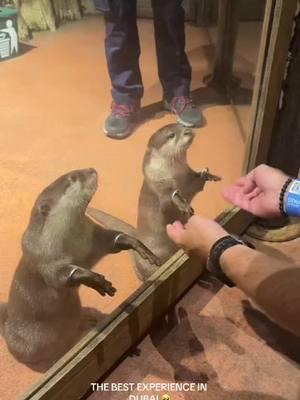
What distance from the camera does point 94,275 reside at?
108 centimetres

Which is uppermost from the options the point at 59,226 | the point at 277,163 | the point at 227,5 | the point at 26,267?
the point at 227,5

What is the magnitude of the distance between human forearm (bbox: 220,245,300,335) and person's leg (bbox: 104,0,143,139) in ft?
1.81

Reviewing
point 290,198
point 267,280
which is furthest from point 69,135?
point 267,280

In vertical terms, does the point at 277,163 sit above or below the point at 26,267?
below

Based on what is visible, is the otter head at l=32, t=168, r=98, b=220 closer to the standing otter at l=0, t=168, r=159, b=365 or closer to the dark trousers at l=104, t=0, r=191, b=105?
the standing otter at l=0, t=168, r=159, b=365

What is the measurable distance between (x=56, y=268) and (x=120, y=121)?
49 cm

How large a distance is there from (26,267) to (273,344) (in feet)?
2.47

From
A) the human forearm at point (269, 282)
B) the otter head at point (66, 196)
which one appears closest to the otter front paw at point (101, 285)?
the otter head at point (66, 196)

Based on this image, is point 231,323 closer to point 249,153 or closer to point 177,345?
point 177,345

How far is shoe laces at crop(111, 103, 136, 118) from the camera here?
1.34 metres

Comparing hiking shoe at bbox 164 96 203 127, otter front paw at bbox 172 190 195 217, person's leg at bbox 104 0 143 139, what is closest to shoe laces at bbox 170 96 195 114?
hiking shoe at bbox 164 96 203 127

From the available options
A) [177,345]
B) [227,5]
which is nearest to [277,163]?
[227,5]

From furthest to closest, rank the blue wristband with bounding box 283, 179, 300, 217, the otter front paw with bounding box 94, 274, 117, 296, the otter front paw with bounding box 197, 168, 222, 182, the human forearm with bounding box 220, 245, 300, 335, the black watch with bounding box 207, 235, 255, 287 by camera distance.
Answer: the otter front paw with bounding box 197, 168, 222, 182 → the blue wristband with bounding box 283, 179, 300, 217 → the otter front paw with bounding box 94, 274, 117, 296 → the black watch with bounding box 207, 235, 255, 287 → the human forearm with bounding box 220, 245, 300, 335

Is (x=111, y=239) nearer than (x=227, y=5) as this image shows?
Yes
